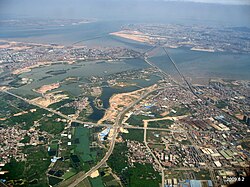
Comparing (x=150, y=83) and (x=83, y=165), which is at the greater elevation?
(x=150, y=83)

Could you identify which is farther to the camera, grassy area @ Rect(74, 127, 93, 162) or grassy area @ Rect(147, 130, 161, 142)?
grassy area @ Rect(147, 130, 161, 142)

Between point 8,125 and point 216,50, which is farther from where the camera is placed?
point 216,50

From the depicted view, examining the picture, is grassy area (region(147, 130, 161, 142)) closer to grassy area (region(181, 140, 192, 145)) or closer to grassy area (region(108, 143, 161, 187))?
grassy area (region(181, 140, 192, 145))

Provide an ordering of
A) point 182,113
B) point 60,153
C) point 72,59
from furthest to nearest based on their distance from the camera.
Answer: point 72,59 → point 182,113 → point 60,153

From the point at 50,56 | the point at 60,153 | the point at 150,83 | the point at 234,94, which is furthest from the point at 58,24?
the point at 60,153

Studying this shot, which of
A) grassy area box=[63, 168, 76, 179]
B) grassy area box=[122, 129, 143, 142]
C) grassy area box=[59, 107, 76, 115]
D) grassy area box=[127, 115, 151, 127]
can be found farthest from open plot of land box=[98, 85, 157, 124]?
grassy area box=[63, 168, 76, 179]

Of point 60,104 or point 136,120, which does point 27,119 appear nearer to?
point 60,104

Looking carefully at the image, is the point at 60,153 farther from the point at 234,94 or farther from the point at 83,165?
the point at 234,94

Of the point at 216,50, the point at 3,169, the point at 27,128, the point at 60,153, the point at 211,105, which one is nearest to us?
the point at 3,169

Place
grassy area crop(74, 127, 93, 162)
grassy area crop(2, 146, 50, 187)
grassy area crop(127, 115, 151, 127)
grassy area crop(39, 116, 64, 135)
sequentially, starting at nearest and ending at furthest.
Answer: grassy area crop(2, 146, 50, 187) → grassy area crop(74, 127, 93, 162) → grassy area crop(39, 116, 64, 135) → grassy area crop(127, 115, 151, 127)
